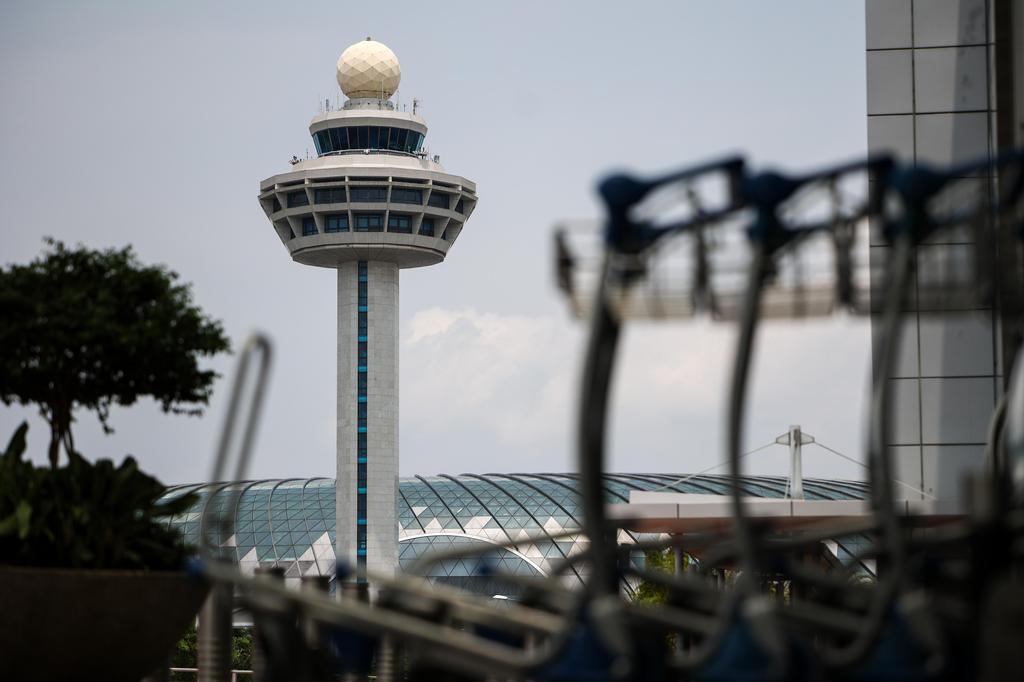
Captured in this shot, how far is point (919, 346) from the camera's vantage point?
2484cm

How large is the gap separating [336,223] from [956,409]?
8375 cm

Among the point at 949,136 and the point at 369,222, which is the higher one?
the point at 369,222

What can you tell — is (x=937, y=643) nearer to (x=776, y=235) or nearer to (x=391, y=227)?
(x=776, y=235)

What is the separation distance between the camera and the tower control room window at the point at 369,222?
345 ft

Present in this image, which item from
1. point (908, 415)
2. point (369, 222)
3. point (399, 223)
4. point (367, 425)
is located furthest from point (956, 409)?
point (399, 223)

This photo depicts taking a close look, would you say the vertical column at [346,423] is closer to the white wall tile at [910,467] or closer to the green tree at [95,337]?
the white wall tile at [910,467]

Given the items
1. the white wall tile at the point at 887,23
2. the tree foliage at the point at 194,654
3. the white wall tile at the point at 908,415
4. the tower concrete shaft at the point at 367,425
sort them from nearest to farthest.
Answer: the white wall tile at the point at 908,415 → the white wall tile at the point at 887,23 → the tree foliage at the point at 194,654 → the tower concrete shaft at the point at 367,425

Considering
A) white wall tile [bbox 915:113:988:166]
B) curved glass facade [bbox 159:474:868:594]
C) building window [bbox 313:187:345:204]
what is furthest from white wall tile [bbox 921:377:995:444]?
building window [bbox 313:187:345:204]

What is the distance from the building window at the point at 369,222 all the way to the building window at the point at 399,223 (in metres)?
0.56

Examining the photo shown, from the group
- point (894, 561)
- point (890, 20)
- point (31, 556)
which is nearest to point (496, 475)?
point (890, 20)

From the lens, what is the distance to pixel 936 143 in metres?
25.2

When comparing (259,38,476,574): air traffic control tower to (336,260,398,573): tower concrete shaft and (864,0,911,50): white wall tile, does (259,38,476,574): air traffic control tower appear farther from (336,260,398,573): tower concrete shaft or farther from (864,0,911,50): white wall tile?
(864,0,911,50): white wall tile

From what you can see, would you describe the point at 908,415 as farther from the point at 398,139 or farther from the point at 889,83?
the point at 398,139

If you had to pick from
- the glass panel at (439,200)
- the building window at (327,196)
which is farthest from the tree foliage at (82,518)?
the glass panel at (439,200)
